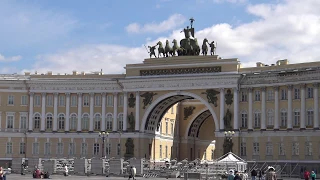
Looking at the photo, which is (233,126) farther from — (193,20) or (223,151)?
(193,20)

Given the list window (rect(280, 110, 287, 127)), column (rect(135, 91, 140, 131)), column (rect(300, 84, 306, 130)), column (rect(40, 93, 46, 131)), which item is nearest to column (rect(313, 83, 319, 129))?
column (rect(300, 84, 306, 130))

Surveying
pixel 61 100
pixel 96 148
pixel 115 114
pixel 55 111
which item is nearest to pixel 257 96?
pixel 115 114

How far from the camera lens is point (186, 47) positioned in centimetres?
8875

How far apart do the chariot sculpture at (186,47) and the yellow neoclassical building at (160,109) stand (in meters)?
1.38

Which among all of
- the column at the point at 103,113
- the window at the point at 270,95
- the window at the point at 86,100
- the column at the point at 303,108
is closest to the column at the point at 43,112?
the window at the point at 86,100

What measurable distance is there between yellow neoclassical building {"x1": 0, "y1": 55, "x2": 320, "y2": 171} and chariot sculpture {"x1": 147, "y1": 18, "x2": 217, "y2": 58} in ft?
4.52

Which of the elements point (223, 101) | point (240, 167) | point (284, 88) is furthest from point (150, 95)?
point (240, 167)

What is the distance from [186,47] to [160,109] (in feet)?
31.4

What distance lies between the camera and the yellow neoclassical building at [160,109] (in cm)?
8019

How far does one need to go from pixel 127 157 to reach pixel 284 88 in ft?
72.9

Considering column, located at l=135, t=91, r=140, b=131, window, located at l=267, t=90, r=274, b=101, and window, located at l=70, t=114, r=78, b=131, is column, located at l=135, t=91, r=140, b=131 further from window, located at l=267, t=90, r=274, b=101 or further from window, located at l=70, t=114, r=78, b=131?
window, located at l=267, t=90, r=274, b=101

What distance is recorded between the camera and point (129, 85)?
3568 inches

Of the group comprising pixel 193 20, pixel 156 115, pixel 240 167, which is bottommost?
pixel 240 167

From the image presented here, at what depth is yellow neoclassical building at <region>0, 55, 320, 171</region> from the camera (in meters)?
80.2
